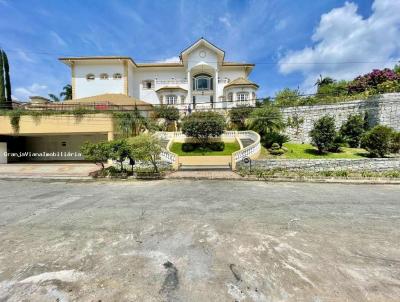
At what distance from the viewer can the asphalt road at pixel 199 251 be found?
3031mm

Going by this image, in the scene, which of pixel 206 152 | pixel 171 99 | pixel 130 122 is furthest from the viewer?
pixel 171 99

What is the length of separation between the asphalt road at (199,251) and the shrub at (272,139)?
35.7 feet

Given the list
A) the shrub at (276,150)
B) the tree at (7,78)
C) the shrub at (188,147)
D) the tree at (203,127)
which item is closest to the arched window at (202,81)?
the tree at (203,127)

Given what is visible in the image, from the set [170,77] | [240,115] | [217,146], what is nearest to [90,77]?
[170,77]

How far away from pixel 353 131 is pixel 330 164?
25.5ft

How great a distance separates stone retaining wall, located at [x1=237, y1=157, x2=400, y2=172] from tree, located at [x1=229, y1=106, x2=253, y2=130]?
8.68 m

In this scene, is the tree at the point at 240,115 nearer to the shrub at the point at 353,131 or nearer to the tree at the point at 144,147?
the shrub at the point at 353,131

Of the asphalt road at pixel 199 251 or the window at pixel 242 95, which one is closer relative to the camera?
the asphalt road at pixel 199 251

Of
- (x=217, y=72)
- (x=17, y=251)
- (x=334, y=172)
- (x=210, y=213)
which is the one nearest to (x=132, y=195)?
(x=210, y=213)

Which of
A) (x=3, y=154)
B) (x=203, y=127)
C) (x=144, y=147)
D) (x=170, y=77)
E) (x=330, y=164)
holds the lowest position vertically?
(x=330, y=164)

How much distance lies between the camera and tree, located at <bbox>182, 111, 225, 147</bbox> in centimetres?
1941

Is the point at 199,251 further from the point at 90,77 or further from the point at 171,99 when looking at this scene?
the point at 90,77

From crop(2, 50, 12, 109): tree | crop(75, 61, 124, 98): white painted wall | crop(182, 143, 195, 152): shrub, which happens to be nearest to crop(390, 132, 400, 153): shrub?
crop(182, 143, 195, 152): shrub

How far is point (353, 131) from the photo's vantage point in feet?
65.3
